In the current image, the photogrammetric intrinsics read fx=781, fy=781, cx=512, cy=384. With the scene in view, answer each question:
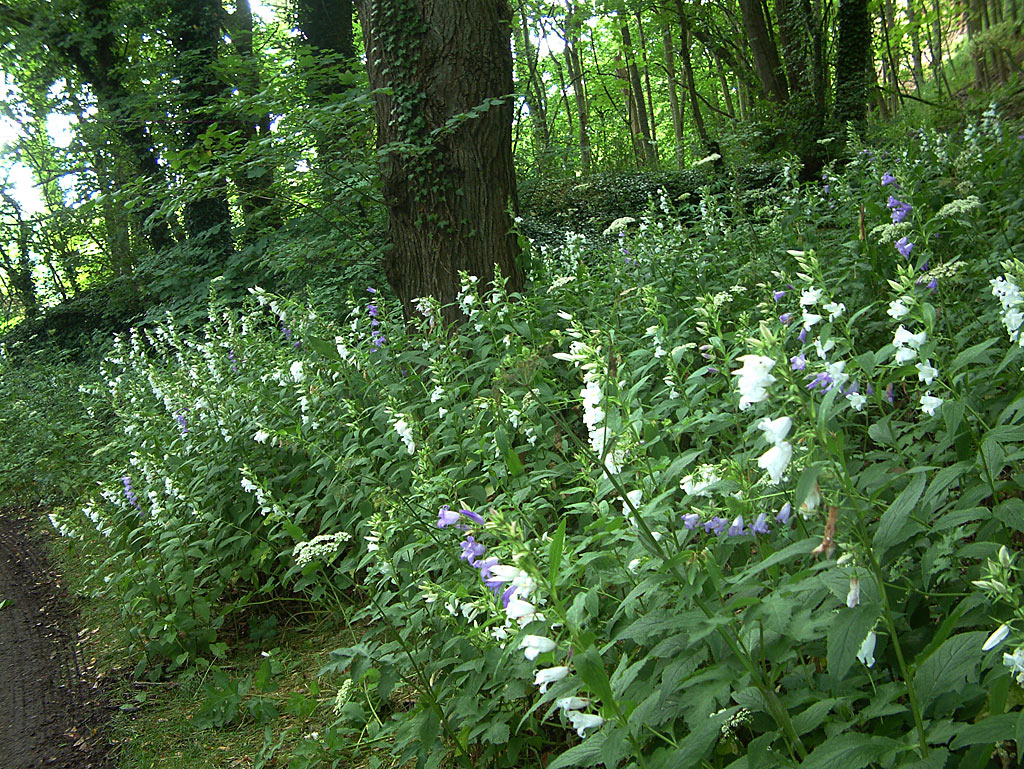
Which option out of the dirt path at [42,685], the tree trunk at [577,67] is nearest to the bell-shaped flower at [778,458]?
the dirt path at [42,685]

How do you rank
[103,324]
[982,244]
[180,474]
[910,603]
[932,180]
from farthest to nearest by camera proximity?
[103,324]
[932,180]
[180,474]
[982,244]
[910,603]

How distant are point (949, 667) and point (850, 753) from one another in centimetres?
28

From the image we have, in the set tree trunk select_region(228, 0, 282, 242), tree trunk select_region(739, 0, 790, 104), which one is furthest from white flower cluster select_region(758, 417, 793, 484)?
tree trunk select_region(739, 0, 790, 104)

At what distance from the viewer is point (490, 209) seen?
620 centimetres

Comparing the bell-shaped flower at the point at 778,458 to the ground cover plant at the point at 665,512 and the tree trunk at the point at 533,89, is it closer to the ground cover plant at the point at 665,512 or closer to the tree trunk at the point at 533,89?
the ground cover plant at the point at 665,512

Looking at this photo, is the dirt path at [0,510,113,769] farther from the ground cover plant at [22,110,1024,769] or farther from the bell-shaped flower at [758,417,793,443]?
the bell-shaped flower at [758,417,793,443]

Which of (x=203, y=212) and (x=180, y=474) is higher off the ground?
(x=203, y=212)

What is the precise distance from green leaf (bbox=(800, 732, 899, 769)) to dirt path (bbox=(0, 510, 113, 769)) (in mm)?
3481

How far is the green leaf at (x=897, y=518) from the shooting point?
5.20 ft

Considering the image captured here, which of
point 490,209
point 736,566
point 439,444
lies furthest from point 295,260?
point 736,566

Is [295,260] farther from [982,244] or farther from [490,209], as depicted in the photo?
[982,244]

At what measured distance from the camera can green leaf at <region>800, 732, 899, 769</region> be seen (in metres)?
1.54

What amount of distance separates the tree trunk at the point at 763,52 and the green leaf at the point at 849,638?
14774mm

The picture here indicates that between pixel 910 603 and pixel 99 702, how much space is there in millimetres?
4285
